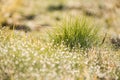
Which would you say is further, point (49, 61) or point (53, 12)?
point (53, 12)

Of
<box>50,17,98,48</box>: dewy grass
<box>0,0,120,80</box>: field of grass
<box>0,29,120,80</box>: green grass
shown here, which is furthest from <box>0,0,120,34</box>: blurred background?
<box>0,29,120,80</box>: green grass

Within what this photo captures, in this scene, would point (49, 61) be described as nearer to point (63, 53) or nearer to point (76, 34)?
point (63, 53)

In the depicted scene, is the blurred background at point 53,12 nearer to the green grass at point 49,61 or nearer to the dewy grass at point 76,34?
the dewy grass at point 76,34

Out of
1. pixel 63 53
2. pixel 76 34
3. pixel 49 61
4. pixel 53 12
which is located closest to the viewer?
pixel 49 61

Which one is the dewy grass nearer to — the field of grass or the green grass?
the field of grass

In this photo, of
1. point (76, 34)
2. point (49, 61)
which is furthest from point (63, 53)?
point (76, 34)

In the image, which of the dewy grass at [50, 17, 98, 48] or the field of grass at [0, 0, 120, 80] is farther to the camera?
the dewy grass at [50, 17, 98, 48]

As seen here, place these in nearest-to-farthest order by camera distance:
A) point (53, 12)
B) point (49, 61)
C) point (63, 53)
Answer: point (49, 61)
point (63, 53)
point (53, 12)
